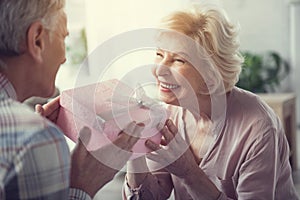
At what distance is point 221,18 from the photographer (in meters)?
1.29

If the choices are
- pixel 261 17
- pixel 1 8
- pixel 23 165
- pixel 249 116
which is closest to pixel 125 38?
pixel 249 116

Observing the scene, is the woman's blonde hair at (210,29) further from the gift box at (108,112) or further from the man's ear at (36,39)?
the man's ear at (36,39)

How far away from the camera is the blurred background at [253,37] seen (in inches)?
135

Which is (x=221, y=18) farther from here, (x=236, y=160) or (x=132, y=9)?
(x=132, y=9)

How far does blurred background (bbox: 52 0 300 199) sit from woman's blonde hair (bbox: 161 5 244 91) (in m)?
1.58

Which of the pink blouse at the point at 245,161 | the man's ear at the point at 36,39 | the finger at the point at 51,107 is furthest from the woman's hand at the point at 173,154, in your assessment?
the man's ear at the point at 36,39

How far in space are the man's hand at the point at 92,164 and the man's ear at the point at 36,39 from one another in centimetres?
15

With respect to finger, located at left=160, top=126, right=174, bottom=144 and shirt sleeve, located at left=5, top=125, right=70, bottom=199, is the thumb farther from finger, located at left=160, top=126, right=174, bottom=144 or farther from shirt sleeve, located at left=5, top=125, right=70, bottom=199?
finger, located at left=160, top=126, right=174, bottom=144

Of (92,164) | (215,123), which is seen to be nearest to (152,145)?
(92,164)

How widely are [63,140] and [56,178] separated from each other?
0.05 metres

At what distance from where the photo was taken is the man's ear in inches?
31.9

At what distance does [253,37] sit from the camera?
4.84 meters

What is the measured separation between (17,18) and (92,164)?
0.88 feet

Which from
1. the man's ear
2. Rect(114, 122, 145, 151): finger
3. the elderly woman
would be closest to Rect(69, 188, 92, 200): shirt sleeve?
Rect(114, 122, 145, 151): finger
